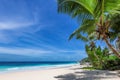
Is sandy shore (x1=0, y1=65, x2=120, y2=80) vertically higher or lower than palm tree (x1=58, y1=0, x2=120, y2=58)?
lower

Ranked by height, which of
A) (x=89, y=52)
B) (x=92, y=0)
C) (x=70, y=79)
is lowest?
(x=70, y=79)

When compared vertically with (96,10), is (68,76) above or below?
below

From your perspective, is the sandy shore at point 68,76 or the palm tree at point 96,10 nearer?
the palm tree at point 96,10

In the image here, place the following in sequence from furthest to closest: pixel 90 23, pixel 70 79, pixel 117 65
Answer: pixel 117 65 < pixel 90 23 < pixel 70 79

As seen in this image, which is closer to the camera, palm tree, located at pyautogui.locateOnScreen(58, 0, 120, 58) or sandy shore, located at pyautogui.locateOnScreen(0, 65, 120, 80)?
palm tree, located at pyautogui.locateOnScreen(58, 0, 120, 58)

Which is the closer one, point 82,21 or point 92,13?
point 92,13

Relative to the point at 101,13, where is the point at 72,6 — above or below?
above

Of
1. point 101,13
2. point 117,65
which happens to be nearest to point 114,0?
point 101,13

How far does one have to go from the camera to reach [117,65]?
63.8 feet

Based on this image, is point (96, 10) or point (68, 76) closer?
point (96, 10)

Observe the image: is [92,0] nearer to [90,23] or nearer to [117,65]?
[90,23]

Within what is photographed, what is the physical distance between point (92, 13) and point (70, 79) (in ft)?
10.4

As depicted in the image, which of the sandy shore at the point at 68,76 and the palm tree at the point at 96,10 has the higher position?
the palm tree at the point at 96,10

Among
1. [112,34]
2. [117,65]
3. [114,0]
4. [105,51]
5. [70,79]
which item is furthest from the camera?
[105,51]
